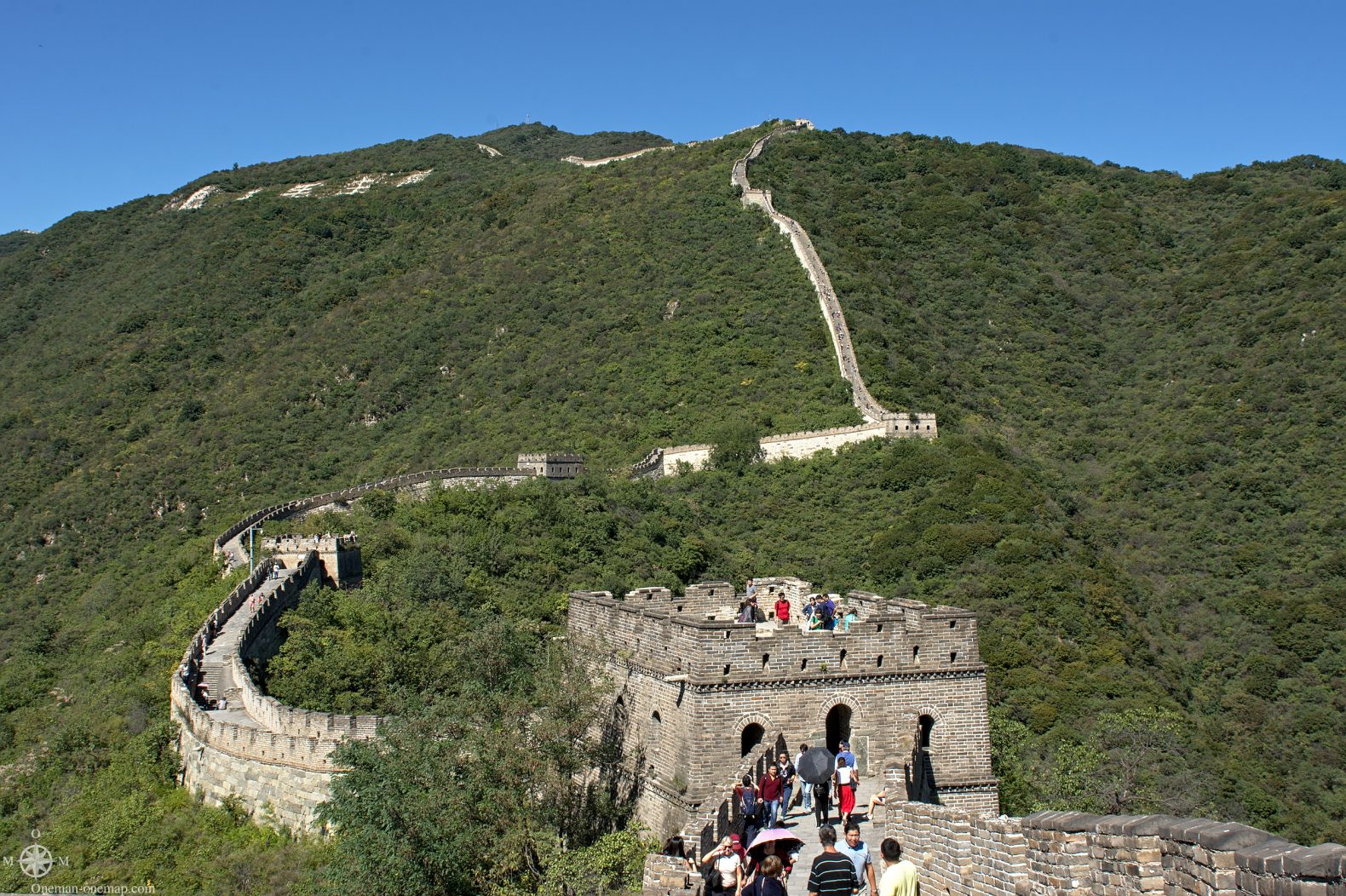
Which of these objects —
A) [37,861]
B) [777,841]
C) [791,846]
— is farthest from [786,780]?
[37,861]

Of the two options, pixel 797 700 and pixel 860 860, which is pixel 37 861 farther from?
pixel 860 860

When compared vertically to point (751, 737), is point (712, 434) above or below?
above

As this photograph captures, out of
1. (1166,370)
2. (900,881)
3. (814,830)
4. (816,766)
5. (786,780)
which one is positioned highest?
(1166,370)

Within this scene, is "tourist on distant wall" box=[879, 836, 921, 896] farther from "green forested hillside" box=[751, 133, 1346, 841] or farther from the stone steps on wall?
"green forested hillside" box=[751, 133, 1346, 841]

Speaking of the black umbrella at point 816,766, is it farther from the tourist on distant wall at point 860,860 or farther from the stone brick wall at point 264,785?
the stone brick wall at point 264,785

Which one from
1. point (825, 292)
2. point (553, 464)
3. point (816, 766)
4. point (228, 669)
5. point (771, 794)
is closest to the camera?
Answer: point (816, 766)

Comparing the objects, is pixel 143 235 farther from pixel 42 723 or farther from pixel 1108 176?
pixel 42 723

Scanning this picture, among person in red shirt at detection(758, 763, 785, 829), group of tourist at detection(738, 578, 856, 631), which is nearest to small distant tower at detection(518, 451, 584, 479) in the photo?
group of tourist at detection(738, 578, 856, 631)

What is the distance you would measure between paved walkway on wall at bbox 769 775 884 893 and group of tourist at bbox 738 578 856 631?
256 centimetres

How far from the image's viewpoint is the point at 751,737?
53.5 ft

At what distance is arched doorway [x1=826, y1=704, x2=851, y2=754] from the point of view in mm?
16625

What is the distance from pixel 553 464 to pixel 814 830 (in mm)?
44159

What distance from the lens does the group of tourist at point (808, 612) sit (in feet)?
60.4

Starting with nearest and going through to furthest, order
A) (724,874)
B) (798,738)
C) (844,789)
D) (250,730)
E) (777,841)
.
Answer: (724,874)
(777,841)
(844,789)
(798,738)
(250,730)
